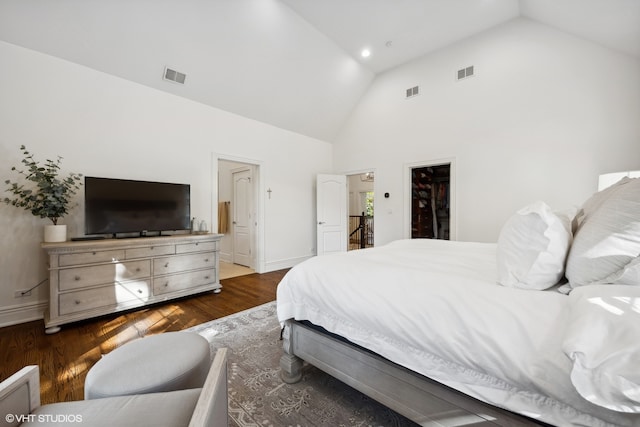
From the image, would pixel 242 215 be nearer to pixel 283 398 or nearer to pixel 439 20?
pixel 283 398

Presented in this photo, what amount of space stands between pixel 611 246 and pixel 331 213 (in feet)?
15.8

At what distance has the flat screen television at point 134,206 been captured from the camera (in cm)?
285

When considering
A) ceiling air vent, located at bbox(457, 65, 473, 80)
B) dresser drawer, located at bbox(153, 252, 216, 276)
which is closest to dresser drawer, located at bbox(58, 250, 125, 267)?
dresser drawer, located at bbox(153, 252, 216, 276)

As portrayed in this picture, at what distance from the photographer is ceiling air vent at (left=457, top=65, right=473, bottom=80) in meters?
4.15

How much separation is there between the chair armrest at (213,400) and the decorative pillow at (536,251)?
1.22 meters

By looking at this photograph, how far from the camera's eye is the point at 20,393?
792 mm

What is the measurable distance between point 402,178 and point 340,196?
1489mm

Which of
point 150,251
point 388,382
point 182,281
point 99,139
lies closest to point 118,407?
point 388,382

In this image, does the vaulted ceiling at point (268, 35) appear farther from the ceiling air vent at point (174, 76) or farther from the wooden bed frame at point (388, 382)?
the wooden bed frame at point (388, 382)

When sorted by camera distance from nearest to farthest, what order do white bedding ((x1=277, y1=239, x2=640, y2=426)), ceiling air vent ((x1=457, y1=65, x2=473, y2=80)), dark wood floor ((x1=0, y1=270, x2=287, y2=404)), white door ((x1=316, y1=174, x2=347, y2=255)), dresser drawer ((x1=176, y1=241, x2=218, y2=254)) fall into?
white bedding ((x1=277, y1=239, x2=640, y2=426)) → dark wood floor ((x1=0, y1=270, x2=287, y2=404)) → dresser drawer ((x1=176, y1=241, x2=218, y2=254)) → ceiling air vent ((x1=457, y1=65, x2=473, y2=80)) → white door ((x1=316, y1=174, x2=347, y2=255))

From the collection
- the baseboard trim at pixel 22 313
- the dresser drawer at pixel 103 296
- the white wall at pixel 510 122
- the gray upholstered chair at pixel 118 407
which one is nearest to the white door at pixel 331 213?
the white wall at pixel 510 122

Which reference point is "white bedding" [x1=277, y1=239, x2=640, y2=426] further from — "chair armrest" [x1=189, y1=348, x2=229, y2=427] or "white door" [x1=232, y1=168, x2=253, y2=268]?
"white door" [x1=232, y1=168, x2=253, y2=268]

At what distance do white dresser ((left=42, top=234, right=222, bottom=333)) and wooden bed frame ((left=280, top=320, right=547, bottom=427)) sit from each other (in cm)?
214

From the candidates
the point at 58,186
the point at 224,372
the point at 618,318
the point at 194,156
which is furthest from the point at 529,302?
the point at 194,156
